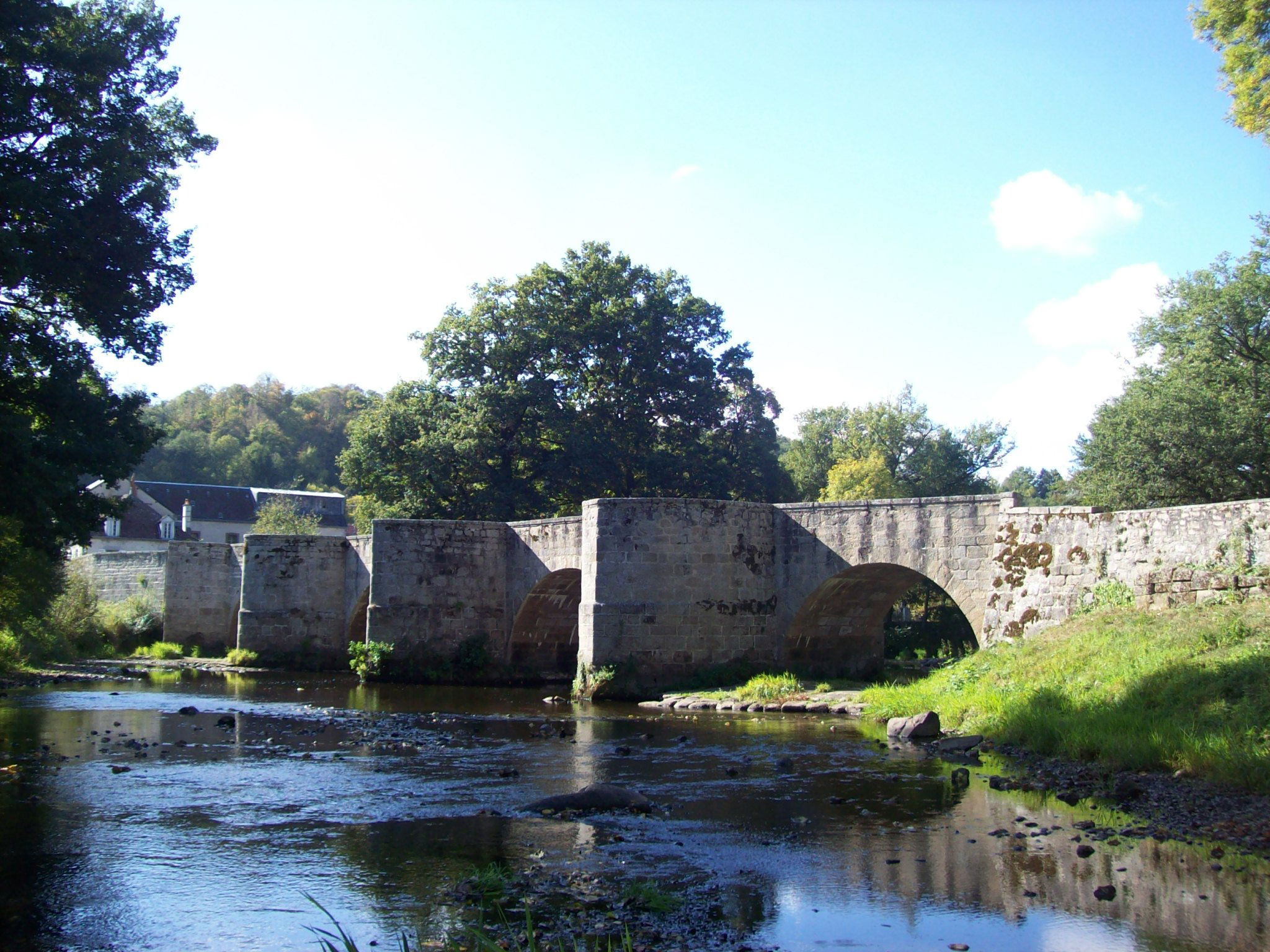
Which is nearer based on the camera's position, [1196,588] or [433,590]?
[1196,588]

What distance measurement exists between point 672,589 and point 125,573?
23.8m

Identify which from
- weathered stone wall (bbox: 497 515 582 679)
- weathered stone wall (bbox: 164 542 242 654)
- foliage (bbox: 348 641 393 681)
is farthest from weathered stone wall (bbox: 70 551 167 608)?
weathered stone wall (bbox: 497 515 582 679)

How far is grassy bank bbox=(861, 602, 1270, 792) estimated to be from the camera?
915 cm

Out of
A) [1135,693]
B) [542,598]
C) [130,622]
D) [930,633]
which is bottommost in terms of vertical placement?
[130,622]

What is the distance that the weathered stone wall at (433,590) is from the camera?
2281cm

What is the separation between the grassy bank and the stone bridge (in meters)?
0.92

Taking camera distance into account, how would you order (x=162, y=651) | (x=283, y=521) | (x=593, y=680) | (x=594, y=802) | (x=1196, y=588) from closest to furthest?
(x=594, y=802) < (x=1196, y=588) < (x=593, y=680) < (x=162, y=651) < (x=283, y=521)

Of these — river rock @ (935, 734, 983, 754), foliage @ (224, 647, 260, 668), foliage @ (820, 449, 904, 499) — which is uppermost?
foliage @ (820, 449, 904, 499)

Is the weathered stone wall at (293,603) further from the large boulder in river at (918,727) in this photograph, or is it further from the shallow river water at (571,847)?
the large boulder in river at (918,727)

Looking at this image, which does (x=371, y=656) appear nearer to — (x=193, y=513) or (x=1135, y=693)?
(x=1135, y=693)

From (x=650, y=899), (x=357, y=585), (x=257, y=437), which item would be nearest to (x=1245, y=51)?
(x=650, y=899)

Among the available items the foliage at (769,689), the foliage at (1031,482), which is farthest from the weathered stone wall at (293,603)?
the foliage at (1031,482)

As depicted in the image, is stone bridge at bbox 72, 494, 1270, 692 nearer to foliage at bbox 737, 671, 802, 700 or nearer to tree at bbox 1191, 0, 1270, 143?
foliage at bbox 737, 671, 802, 700

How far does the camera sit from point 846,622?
65.6 ft
